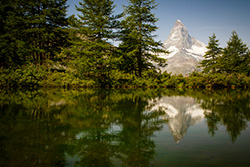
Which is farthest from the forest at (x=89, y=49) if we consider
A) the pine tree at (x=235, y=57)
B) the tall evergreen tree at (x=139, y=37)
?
the pine tree at (x=235, y=57)

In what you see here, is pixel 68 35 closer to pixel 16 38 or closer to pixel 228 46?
pixel 16 38

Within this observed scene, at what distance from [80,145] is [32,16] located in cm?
2542

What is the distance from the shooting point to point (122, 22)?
77.7ft

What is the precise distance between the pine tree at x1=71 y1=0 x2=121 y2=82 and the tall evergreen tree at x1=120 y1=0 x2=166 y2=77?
1.60 metres

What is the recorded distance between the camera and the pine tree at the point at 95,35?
2192 centimetres

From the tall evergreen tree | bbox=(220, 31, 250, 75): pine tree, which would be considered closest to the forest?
the tall evergreen tree

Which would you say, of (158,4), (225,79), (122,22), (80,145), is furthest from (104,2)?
(80,145)

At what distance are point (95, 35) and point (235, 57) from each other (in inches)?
1209

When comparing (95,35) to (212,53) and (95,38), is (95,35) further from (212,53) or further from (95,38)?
(212,53)

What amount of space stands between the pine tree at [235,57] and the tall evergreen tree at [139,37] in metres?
19.7

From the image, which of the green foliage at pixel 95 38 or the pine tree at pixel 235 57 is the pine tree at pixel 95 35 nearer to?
the green foliage at pixel 95 38

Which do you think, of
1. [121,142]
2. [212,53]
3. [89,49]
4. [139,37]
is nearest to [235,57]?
[212,53]

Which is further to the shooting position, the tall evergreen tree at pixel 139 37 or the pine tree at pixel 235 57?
the pine tree at pixel 235 57

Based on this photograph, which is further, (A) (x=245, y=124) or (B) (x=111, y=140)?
(A) (x=245, y=124)
